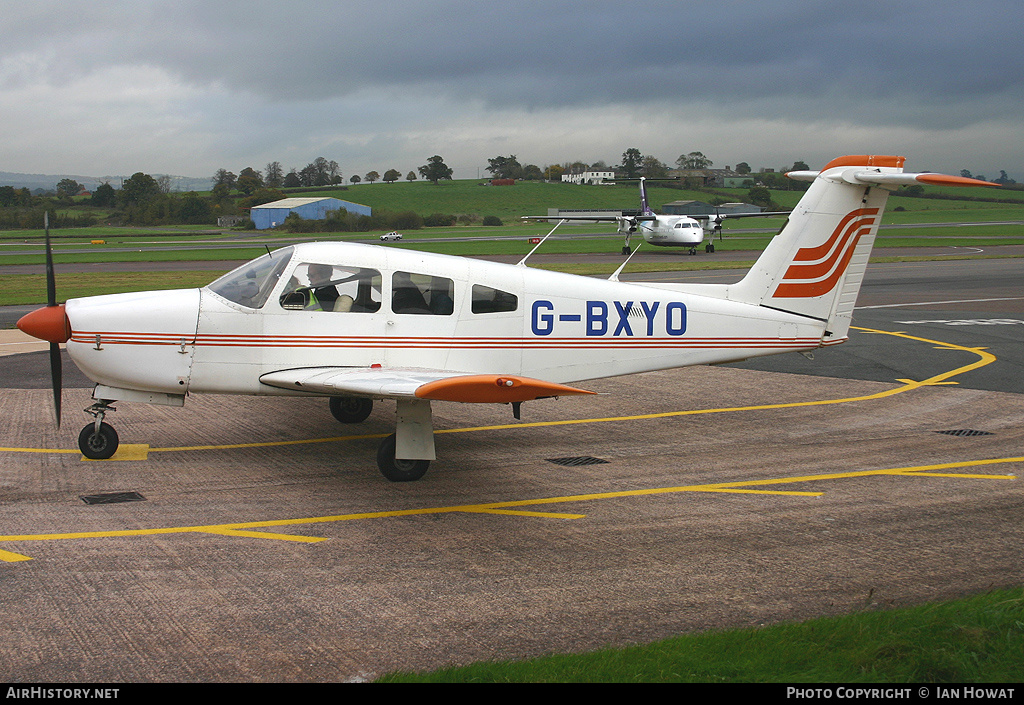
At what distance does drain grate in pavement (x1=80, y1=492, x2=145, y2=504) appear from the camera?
833 cm

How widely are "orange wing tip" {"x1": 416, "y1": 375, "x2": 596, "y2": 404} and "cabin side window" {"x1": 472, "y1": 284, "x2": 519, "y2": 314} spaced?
239 centimetres

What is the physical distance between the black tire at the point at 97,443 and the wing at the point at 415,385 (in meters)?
2.12

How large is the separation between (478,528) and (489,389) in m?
1.35

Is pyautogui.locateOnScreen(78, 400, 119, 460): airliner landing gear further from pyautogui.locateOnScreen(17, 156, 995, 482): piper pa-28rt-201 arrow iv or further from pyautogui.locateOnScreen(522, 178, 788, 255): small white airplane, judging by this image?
pyautogui.locateOnScreen(522, 178, 788, 255): small white airplane

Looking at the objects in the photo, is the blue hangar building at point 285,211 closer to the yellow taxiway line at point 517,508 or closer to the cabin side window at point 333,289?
the cabin side window at point 333,289

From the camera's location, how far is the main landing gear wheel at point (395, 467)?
9203mm

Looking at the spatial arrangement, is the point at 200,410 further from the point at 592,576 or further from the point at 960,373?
the point at 960,373

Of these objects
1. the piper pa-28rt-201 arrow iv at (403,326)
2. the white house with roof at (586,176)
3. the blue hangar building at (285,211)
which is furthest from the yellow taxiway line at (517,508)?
the white house with roof at (586,176)

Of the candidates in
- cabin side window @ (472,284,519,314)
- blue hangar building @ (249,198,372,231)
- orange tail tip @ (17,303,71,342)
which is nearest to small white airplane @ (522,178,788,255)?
cabin side window @ (472,284,519,314)

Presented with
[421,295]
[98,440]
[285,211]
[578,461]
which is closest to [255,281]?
[421,295]

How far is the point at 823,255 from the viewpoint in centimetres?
1115

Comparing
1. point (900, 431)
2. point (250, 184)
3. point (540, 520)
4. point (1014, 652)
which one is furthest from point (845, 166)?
point (250, 184)

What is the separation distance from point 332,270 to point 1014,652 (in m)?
7.65

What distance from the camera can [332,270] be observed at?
9.79m
